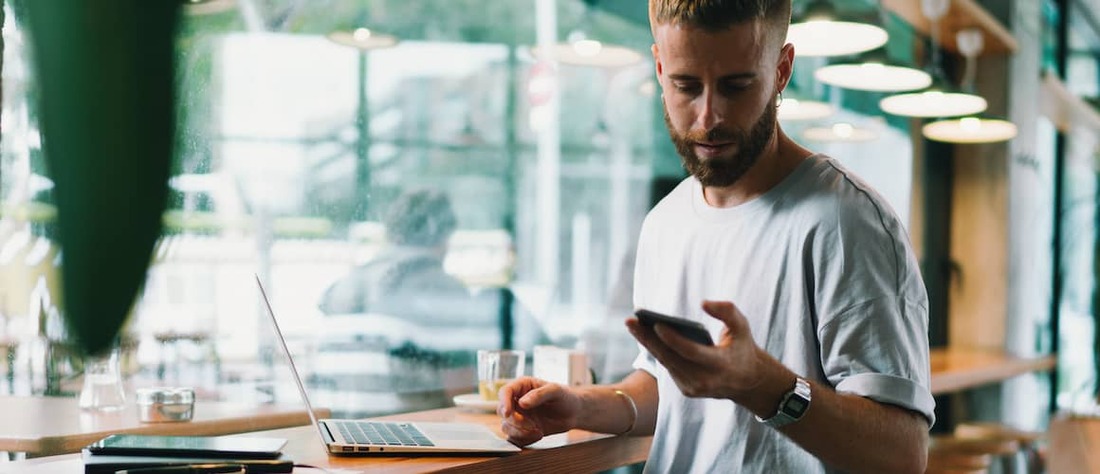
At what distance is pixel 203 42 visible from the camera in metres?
2.49

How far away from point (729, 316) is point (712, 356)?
0.05 m

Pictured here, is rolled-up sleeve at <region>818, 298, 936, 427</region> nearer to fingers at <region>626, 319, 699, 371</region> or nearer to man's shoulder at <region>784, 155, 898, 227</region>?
man's shoulder at <region>784, 155, 898, 227</region>

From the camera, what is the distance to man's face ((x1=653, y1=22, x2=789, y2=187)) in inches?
64.7

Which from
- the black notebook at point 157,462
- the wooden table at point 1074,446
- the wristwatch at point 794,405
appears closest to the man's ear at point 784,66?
the wristwatch at point 794,405

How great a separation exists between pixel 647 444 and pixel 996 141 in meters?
5.63

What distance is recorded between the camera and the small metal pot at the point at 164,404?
7.31 feet

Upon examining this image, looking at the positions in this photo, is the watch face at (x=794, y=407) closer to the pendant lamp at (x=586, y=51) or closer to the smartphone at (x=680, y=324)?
the smartphone at (x=680, y=324)

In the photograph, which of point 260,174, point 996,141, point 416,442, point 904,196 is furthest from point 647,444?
point 996,141

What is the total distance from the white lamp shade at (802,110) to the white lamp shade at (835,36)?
0.93m

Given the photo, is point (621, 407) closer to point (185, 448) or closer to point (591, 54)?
point (185, 448)

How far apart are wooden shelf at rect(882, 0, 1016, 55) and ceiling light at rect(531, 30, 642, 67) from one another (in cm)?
243

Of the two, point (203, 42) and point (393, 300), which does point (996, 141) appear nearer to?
point (393, 300)

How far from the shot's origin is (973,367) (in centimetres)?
546

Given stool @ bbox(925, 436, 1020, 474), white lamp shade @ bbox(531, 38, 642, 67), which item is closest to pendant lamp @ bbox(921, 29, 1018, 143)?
stool @ bbox(925, 436, 1020, 474)
